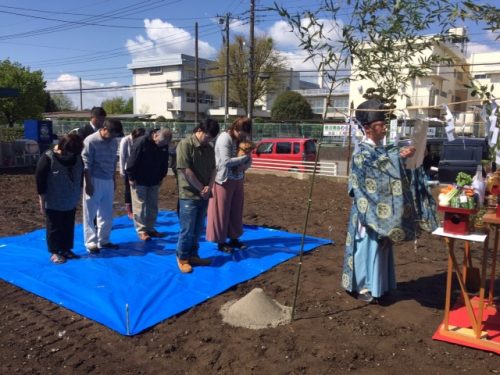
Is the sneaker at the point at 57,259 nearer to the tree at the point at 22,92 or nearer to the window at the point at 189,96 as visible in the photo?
the tree at the point at 22,92

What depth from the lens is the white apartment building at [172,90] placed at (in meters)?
51.1

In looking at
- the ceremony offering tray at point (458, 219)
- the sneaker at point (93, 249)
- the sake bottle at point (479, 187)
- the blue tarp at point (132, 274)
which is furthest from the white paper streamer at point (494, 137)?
the sneaker at point (93, 249)

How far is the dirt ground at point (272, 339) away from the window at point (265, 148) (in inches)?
419

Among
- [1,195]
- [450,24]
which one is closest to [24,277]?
[450,24]

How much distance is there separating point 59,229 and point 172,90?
4863 centimetres

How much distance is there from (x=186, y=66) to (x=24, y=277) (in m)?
49.4

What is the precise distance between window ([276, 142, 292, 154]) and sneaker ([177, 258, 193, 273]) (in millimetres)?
10440

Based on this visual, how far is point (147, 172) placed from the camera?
5453 millimetres

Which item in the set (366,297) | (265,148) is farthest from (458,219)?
(265,148)

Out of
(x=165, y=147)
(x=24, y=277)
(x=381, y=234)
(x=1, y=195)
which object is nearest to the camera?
(x=381, y=234)

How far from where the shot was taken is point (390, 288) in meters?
3.88

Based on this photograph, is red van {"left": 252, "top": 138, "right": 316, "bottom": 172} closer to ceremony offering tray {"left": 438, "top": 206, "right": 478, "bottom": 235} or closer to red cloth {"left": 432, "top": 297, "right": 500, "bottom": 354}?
red cloth {"left": 432, "top": 297, "right": 500, "bottom": 354}

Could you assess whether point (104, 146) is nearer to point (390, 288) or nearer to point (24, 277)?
point (24, 277)

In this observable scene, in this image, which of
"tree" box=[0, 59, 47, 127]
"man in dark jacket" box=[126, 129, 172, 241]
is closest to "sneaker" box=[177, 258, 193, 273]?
"man in dark jacket" box=[126, 129, 172, 241]
